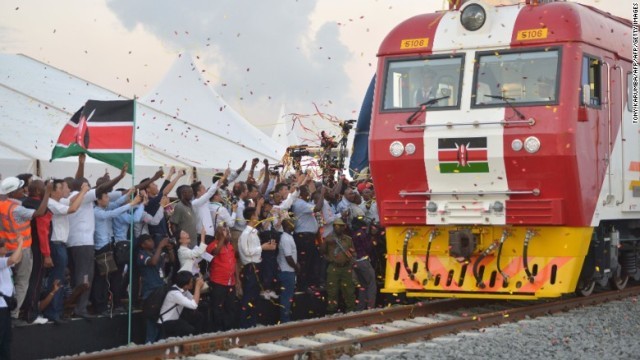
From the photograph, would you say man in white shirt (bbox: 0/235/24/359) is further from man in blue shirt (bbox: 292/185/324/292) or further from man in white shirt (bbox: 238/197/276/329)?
man in blue shirt (bbox: 292/185/324/292)

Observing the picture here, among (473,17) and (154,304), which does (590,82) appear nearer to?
(473,17)

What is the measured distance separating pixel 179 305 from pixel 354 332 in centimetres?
206

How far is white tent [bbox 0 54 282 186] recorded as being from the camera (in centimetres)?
1467

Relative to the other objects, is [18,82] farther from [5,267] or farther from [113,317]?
[5,267]

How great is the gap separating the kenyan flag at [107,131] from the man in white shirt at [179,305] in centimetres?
152

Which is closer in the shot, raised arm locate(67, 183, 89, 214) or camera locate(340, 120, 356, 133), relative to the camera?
raised arm locate(67, 183, 89, 214)

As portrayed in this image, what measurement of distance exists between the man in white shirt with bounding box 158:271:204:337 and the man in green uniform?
2.74 metres

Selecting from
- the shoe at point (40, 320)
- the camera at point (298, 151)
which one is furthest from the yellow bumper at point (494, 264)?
the camera at point (298, 151)

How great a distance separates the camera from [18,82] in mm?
17719

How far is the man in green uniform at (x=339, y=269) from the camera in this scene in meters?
13.8

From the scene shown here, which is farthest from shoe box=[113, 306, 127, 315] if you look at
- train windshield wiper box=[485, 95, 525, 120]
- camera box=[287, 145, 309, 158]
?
camera box=[287, 145, 309, 158]

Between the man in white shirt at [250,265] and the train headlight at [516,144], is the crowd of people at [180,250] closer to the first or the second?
the man in white shirt at [250,265]

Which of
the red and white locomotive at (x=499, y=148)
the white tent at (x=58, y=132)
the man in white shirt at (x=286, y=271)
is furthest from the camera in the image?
the white tent at (x=58, y=132)

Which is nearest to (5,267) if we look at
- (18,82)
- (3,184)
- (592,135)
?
(3,184)
